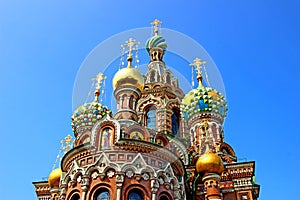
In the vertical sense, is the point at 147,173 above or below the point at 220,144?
below

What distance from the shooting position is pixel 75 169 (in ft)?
36.9

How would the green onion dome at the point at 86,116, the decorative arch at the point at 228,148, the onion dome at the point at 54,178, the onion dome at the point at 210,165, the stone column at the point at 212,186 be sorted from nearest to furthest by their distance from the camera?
the stone column at the point at 212,186
the onion dome at the point at 210,165
the onion dome at the point at 54,178
the decorative arch at the point at 228,148
the green onion dome at the point at 86,116

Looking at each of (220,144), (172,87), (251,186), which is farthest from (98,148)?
(172,87)

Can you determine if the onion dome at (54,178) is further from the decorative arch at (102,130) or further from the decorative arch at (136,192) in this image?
the decorative arch at (136,192)

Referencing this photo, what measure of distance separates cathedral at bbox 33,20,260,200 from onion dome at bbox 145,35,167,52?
787 millimetres

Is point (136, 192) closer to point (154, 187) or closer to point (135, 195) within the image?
point (135, 195)

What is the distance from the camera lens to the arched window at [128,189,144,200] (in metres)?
10.6

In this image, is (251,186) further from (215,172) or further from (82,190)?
(82,190)

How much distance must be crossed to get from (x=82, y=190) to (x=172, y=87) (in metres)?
9.87

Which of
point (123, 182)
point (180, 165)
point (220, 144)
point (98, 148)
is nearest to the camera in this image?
point (123, 182)

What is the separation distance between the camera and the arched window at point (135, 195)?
10609 mm

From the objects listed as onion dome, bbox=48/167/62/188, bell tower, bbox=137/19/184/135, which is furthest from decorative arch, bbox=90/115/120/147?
bell tower, bbox=137/19/184/135

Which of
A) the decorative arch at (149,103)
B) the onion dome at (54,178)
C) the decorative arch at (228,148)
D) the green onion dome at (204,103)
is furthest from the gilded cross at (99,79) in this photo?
the decorative arch at (228,148)

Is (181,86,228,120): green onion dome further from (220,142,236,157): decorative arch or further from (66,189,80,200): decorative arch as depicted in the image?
(66,189,80,200): decorative arch
